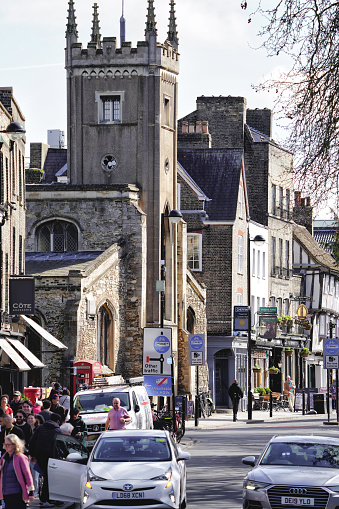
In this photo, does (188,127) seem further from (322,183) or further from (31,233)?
(322,183)

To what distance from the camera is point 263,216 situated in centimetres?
7325

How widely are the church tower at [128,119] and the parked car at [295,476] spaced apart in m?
35.2

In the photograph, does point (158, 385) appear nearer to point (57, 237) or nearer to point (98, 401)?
point (98, 401)

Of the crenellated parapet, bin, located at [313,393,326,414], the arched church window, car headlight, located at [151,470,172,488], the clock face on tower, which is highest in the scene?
the crenellated parapet

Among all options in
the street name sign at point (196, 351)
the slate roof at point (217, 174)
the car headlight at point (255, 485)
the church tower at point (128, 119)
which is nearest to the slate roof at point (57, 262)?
the church tower at point (128, 119)

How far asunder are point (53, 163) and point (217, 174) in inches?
600

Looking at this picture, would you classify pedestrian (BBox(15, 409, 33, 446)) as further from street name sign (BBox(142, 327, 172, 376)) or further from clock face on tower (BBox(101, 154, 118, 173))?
clock face on tower (BBox(101, 154, 118, 173))

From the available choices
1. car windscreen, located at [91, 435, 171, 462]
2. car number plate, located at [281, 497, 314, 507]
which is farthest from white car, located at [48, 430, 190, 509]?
car number plate, located at [281, 497, 314, 507]

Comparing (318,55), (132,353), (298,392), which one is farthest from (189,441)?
(298,392)

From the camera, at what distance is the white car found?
648 inches

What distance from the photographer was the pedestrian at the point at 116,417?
24.6 meters

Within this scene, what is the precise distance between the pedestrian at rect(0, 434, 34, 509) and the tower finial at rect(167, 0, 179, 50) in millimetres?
42830

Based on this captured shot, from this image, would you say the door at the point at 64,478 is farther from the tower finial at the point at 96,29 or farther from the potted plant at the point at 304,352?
the potted plant at the point at 304,352

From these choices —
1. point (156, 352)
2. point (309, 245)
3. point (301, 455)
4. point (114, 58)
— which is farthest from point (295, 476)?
point (309, 245)
